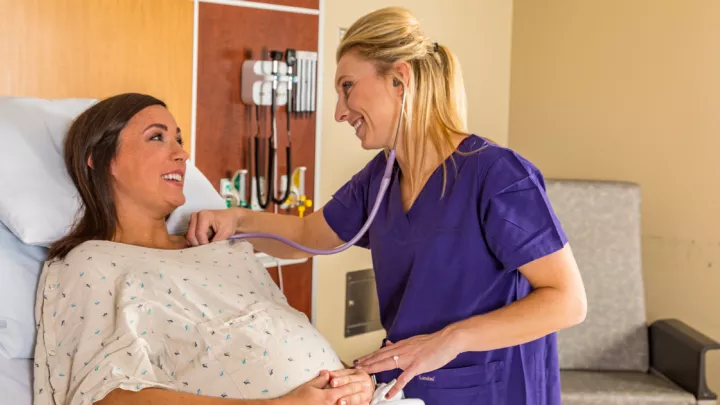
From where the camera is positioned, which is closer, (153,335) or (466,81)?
→ (153,335)

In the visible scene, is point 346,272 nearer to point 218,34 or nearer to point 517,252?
point 218,34

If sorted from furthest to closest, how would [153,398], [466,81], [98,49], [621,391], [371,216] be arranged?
[466,81], [621,391], [98,49], [371,216], [153,398]

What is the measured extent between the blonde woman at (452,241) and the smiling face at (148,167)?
41 cm

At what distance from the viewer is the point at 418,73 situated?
1.54 m

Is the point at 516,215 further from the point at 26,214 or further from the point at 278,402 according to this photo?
the point at 26,214

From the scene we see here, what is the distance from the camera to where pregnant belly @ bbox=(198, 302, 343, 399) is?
55.9 inches

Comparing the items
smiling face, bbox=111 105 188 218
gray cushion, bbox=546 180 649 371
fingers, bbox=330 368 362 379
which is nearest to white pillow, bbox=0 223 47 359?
smiling face, bbox=111 105 188 218

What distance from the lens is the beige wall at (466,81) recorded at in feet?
9.20

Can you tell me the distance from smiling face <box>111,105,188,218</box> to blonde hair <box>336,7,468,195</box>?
0.47 m

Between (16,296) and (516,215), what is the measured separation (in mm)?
1011

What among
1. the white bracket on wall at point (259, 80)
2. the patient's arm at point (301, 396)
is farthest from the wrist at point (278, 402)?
the white bracket on wall at point (259, 80)

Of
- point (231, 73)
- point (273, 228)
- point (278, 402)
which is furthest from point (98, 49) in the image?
point (278, 402)

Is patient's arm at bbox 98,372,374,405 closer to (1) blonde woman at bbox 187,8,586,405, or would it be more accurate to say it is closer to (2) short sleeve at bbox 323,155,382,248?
(1) blonde woman at bbox 187,8,586,405

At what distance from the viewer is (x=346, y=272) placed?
2.96 m
